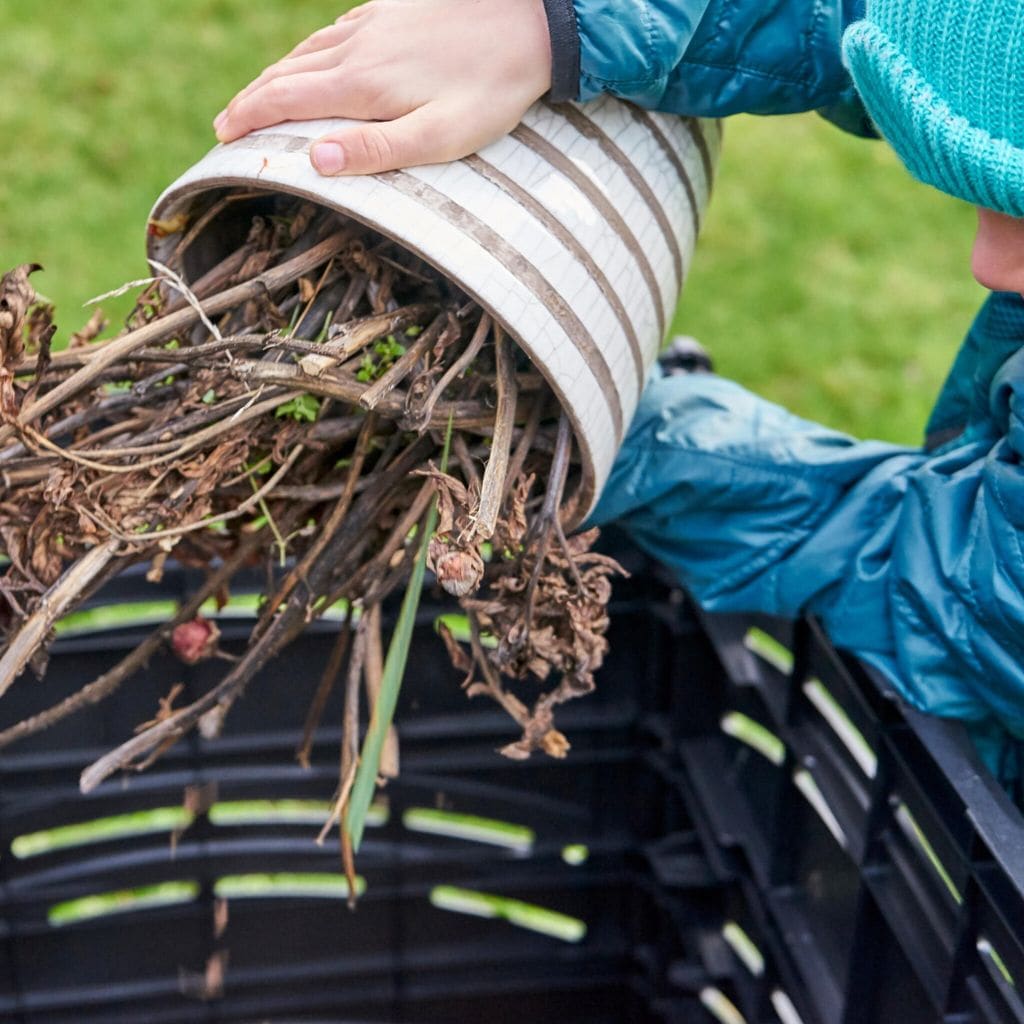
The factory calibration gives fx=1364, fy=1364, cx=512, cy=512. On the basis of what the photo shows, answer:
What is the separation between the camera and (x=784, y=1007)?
1029mm

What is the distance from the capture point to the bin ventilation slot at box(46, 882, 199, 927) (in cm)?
119

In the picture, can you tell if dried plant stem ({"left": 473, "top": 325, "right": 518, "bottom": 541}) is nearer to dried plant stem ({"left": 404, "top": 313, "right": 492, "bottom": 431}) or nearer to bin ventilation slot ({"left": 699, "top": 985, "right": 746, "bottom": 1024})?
dried plant stem ({"left": 404, "top": 313, "right": 492, "bottom": 431})

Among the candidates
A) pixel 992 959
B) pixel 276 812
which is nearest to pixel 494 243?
pixel 992 959

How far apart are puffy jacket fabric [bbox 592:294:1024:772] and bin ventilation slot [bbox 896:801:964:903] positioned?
7cm

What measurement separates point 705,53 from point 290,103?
0.24 m

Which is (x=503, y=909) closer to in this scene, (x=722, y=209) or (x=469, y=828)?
(x=469, y=828)

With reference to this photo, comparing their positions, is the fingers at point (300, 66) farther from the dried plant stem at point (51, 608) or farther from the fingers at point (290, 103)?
the dried plant stem at point (51, 608)

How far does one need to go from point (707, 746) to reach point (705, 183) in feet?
1.63

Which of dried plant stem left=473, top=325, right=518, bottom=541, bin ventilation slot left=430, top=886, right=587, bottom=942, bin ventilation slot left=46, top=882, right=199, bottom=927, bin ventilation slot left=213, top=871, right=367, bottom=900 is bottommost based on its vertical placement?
bin ventilation slot left=430, top=886, right=587, bottom=942

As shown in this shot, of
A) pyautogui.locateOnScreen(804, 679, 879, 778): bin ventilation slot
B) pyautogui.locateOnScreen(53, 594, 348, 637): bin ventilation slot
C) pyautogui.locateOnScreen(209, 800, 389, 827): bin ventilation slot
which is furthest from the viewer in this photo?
pyautogui.locateOnScreen(209, 800, 389, 827): bin ventilation slot

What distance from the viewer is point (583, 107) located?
0.75 m

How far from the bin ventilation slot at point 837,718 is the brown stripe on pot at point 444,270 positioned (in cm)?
28

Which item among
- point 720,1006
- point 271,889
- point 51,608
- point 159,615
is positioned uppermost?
point 51,608

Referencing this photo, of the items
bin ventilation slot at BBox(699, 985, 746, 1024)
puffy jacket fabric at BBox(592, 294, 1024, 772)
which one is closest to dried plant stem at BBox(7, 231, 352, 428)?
puffy jacket fabric at BBox(592, 294, 1024, 772)
